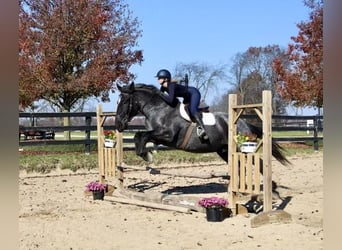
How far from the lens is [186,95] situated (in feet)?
18.5

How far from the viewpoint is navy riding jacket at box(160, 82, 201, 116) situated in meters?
5.54

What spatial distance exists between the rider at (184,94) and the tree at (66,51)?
714 cm

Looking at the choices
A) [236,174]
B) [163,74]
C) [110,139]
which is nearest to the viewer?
[236,174]

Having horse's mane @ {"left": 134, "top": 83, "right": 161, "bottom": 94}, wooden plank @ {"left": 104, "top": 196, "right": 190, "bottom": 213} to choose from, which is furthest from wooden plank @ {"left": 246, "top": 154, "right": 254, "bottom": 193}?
horse's mane @ {"left": 134, "top": 83, "right": 161, "bottom": 94}

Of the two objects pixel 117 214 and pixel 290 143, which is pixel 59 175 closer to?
pixel 117 214

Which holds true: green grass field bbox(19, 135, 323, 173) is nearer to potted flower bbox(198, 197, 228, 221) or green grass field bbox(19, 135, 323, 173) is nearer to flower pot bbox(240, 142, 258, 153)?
flower pot bbox(240, 142, 258, 153)

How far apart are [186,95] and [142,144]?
790mm

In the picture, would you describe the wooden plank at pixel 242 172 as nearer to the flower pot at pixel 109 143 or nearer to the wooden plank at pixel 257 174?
the wooden plank at pixel 257 174

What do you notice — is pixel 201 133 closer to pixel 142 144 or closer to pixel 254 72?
pixel 142 144

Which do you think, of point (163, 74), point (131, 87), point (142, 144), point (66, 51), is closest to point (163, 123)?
point (142, 144)

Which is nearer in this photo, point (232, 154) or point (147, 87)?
point (232, 154)

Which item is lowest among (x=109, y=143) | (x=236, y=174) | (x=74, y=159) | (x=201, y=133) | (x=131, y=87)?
(x=74, y=159)
